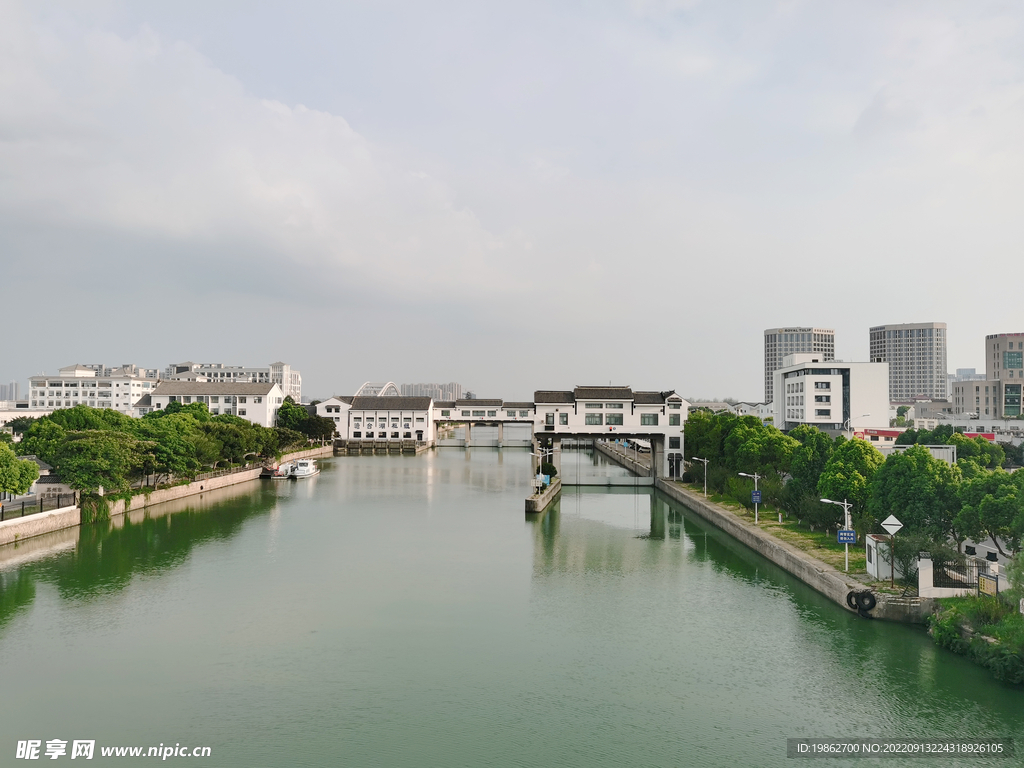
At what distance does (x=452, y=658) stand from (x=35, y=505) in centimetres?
1791

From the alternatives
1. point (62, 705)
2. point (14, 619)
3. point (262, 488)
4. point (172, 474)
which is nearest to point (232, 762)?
point (62, 705)

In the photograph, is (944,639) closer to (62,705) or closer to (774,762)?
(774,762)

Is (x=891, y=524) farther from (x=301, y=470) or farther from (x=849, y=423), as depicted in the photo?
(x=849, y=423)

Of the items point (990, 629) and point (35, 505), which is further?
point (35, 505)

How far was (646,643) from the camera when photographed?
534 inches

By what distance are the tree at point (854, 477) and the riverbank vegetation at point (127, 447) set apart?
74.0 ft

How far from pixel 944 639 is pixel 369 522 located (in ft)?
65.4

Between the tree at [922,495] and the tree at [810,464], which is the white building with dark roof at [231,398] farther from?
the tree at [922,495]

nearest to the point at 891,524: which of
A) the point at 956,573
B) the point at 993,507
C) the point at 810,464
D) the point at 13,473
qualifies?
the point at 956,573

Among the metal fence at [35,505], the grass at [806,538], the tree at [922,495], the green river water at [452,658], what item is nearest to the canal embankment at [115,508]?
the metal fence at [35,505]

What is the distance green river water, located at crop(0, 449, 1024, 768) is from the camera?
9773mm

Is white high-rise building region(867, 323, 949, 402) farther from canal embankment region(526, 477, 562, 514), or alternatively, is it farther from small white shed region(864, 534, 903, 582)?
small white shed region(864, 534, 903, 582)

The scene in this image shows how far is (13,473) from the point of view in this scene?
1897 centimetres

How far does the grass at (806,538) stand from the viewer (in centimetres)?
1714
